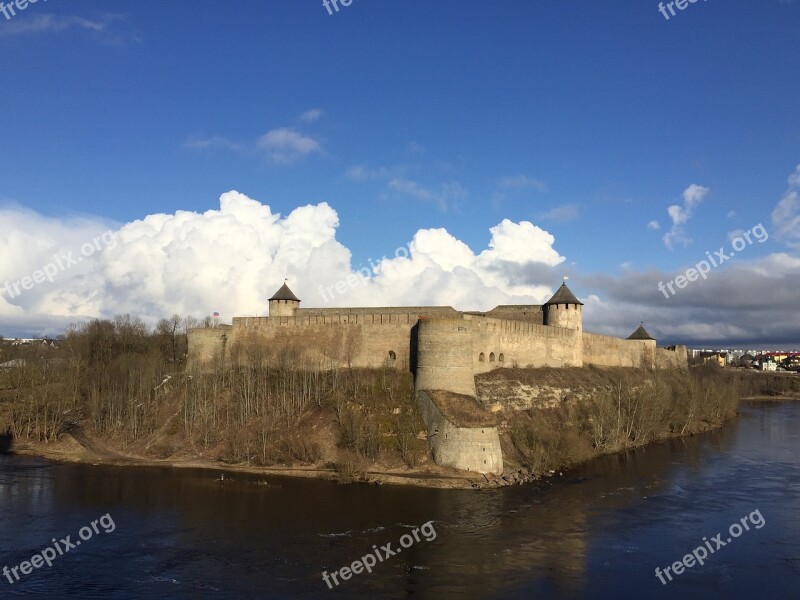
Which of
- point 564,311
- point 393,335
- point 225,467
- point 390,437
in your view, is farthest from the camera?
→ point 564,311

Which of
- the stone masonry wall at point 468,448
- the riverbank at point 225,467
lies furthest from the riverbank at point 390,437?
the stone masonry wall at point 468,448

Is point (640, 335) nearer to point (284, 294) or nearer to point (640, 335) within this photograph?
point (640, 335)

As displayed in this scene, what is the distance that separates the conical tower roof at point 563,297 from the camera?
38.9 metres

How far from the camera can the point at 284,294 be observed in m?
37.2

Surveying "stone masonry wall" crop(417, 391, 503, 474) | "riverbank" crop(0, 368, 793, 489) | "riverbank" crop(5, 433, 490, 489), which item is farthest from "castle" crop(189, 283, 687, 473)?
"riverbank" crop(5, 433, 490, 489)

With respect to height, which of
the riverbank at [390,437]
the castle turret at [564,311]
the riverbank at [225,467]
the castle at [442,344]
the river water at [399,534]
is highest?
the castle turret at [564,311]

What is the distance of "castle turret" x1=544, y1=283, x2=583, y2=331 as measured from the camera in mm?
38750

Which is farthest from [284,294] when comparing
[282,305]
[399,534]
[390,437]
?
[399,534]

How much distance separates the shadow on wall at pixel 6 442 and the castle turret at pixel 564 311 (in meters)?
31.2

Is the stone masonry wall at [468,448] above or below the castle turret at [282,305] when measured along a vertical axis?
below

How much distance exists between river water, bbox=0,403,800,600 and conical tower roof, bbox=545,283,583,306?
45.3 feet

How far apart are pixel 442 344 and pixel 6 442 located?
2372cm

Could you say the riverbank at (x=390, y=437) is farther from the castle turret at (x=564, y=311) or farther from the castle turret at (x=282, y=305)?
the castle turret at (x=282, y=305)

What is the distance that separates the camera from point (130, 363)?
123ft
